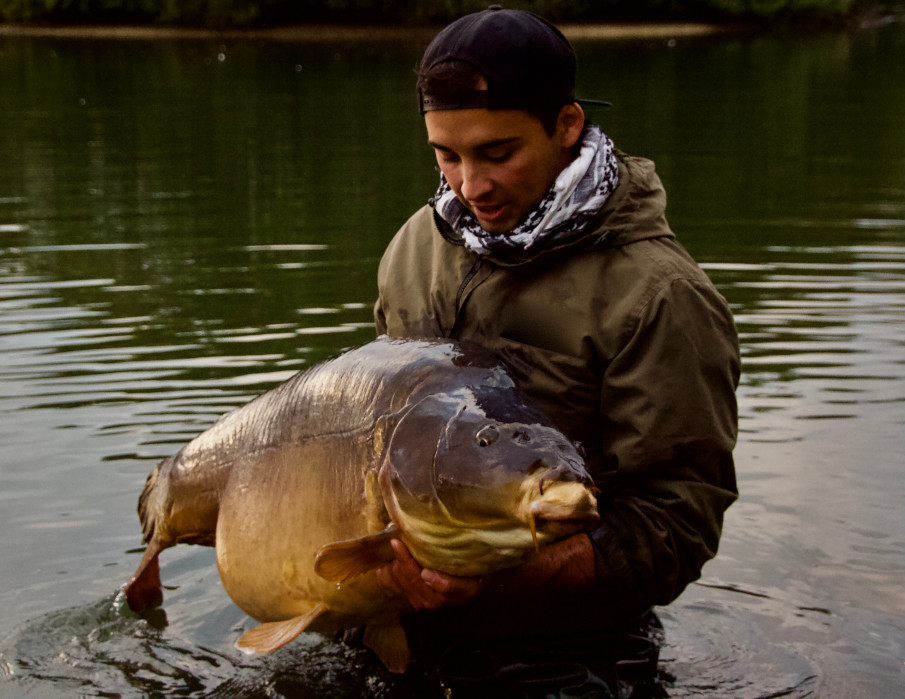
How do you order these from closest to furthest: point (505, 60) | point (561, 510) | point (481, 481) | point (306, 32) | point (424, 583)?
point (561, 510), point (481, 481), point (424, 583), point (505, 60), point (306, 32)

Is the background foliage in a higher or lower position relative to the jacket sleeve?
higher

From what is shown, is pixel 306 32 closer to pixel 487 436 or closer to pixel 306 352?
pixel 306 352

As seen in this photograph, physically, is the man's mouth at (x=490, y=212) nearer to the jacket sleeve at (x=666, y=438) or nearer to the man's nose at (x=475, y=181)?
the man's nose at (x=475, y=181)

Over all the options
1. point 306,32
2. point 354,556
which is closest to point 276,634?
point 354,556

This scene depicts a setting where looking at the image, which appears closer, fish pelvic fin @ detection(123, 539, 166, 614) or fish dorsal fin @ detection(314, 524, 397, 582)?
fish dorsal fin @ detection(314, 524, 397, 582)

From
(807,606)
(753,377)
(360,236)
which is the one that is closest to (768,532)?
(807,606)

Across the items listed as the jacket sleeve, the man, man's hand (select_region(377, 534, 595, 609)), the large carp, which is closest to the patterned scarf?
the man

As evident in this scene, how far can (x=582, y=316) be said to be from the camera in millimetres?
3314

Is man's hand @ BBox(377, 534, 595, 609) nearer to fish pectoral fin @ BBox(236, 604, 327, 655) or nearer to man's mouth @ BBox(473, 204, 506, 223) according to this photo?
fish pectoral fin @ BBox(236, 604, 327, 655)

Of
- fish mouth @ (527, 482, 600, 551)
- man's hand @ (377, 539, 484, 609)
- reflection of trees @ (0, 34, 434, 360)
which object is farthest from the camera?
reflection of trees @ (0, 34, 434, 360)

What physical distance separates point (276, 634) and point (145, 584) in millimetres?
1198

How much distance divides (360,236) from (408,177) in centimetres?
407

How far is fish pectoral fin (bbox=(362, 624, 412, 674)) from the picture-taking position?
338cm

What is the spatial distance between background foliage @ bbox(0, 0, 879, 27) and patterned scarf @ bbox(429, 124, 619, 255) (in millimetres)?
51083
